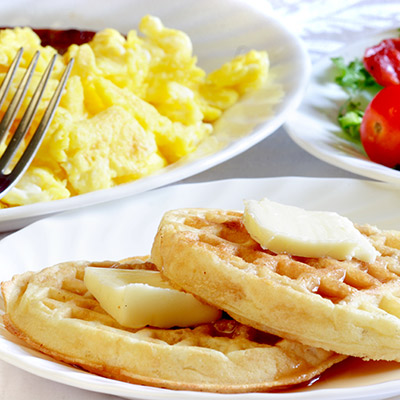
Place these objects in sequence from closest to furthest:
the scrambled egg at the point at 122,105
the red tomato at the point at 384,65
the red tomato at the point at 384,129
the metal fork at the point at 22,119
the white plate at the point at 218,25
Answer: the metal fork at the point at 22,119 → the scrambled egg at the point at 122,105 → the red tomato at the point at 384,129 → the white plate at the point at 218,25 → the red tomato at the point at 384,65

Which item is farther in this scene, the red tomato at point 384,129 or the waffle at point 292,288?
the red tomato at point 384,129

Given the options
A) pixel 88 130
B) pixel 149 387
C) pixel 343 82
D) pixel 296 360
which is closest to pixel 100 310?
pixel 149 387

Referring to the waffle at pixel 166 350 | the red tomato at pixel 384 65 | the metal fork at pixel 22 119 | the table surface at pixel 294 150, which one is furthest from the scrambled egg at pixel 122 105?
the waffle at pixel 166 350

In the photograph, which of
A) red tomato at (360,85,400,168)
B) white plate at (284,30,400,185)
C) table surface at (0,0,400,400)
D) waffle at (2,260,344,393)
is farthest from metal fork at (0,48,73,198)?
red tomato at (360,85,400,168)

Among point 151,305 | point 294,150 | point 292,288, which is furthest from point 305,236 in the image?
point 294,150

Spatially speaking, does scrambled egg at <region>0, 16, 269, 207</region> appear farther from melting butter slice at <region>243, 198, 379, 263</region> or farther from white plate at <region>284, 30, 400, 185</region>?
melting butter slice at <region>243, 198, 379, 263</region>

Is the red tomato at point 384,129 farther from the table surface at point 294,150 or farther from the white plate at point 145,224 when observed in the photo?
the white plate at point 145,224
